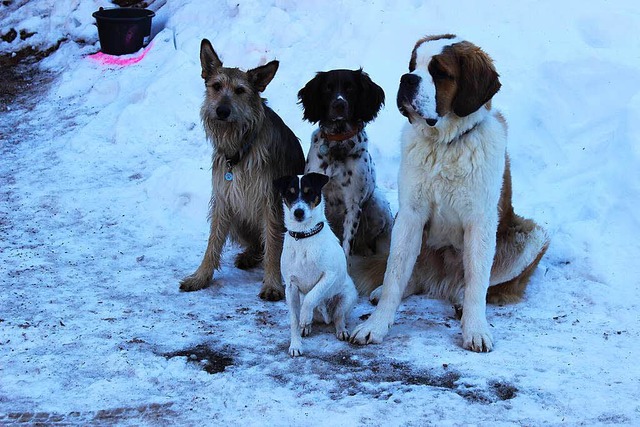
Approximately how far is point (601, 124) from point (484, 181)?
2472 millimetres

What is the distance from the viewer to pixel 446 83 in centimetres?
434

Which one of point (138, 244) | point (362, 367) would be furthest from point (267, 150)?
point (362, 367)

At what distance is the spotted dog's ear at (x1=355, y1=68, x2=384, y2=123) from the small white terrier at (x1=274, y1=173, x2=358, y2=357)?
99 cm

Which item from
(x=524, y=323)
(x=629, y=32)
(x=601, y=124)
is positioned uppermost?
(x=629, y=32)

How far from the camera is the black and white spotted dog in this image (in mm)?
5301

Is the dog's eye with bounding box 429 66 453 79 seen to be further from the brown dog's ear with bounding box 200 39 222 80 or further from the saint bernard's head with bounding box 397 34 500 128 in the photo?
the brown dog's ear with bounding box 200 39 222 80

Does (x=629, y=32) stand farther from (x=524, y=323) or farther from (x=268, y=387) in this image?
(x=268, y=387)

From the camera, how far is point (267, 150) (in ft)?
17.7

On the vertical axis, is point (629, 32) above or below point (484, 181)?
above

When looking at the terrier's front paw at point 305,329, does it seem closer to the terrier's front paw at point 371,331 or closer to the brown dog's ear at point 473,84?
the terrier's front paw at point 371,331

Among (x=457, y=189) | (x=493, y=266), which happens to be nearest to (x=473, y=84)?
(x=457, y=189)

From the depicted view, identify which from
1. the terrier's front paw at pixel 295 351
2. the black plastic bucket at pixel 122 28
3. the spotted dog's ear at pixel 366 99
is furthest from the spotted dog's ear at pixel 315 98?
the black plastic bucket at pixel 122 28

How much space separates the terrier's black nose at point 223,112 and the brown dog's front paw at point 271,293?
1.16 meters

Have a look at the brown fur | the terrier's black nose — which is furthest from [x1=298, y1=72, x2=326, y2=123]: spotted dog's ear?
the brown fur
